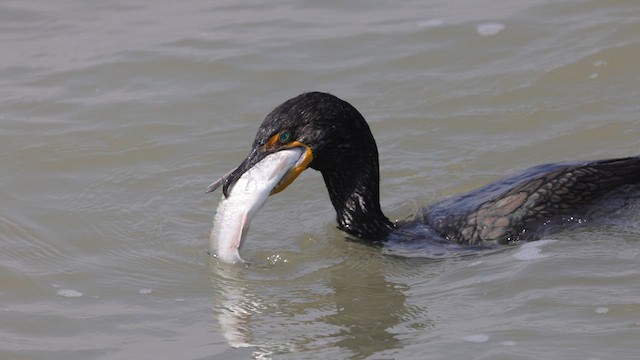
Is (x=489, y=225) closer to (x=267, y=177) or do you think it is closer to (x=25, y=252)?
(x=267, y=177)

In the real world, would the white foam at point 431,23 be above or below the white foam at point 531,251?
above

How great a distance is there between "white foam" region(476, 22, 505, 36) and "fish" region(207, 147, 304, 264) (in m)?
4.56

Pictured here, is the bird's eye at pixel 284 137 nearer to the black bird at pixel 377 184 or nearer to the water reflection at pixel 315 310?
the black bird at pixel 377 184

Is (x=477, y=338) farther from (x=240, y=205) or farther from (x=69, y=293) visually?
(x=69, y=293)

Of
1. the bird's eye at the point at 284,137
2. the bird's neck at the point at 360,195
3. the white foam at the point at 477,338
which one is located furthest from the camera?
the bird's neck at the point at 360,195

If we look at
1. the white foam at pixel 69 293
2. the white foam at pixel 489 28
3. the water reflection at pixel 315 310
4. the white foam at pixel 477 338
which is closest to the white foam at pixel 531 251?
the water reflection at pixel 315 310

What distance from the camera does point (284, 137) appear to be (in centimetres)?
789

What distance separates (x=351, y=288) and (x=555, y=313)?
1415 mm

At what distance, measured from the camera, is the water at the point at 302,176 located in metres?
6.74

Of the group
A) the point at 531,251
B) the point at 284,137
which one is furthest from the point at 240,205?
the point at 531,251

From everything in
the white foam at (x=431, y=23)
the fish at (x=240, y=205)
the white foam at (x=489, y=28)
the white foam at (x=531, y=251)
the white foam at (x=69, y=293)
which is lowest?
the white foam at (x=531, y=251)

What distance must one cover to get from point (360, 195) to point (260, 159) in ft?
3.16

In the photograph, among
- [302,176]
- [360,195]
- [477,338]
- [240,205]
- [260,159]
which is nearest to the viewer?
[477,338]

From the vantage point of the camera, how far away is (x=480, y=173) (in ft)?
31.6
